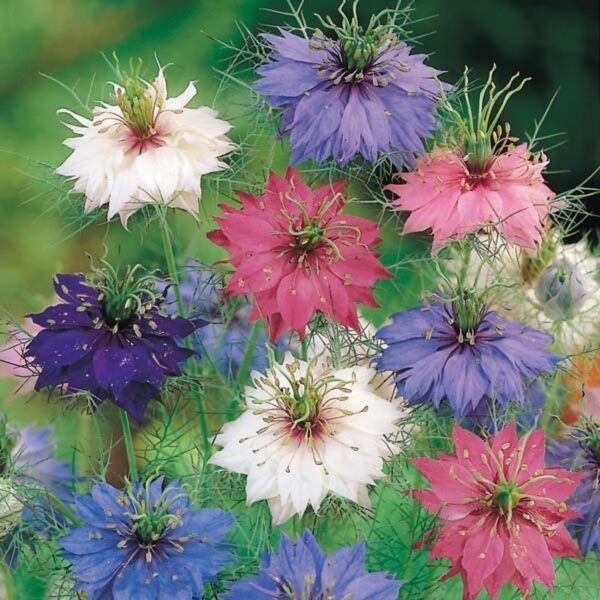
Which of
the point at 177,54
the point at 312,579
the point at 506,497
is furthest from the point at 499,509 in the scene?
the point at 177,54

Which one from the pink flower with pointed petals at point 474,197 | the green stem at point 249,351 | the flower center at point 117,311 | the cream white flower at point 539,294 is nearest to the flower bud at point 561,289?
the cream white flower at point 539,294

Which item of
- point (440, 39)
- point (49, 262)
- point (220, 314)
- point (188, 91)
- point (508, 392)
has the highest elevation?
point (188, 91)

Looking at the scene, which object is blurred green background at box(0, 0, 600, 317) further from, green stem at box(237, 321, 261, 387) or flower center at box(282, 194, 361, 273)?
flower center at box(282, 194, 361, 273)

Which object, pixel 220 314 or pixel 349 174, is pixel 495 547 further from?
pixel 220 314

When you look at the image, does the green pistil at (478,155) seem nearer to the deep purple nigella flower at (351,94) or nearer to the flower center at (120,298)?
the deep purple nigella flower at (351,94)

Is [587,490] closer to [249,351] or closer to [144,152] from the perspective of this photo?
[249,351]

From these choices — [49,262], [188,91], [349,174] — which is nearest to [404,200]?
[349,174]

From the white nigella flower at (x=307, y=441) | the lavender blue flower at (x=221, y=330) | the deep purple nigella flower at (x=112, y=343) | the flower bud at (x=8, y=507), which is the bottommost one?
the lavender blue flower at (x=221, y=330)
